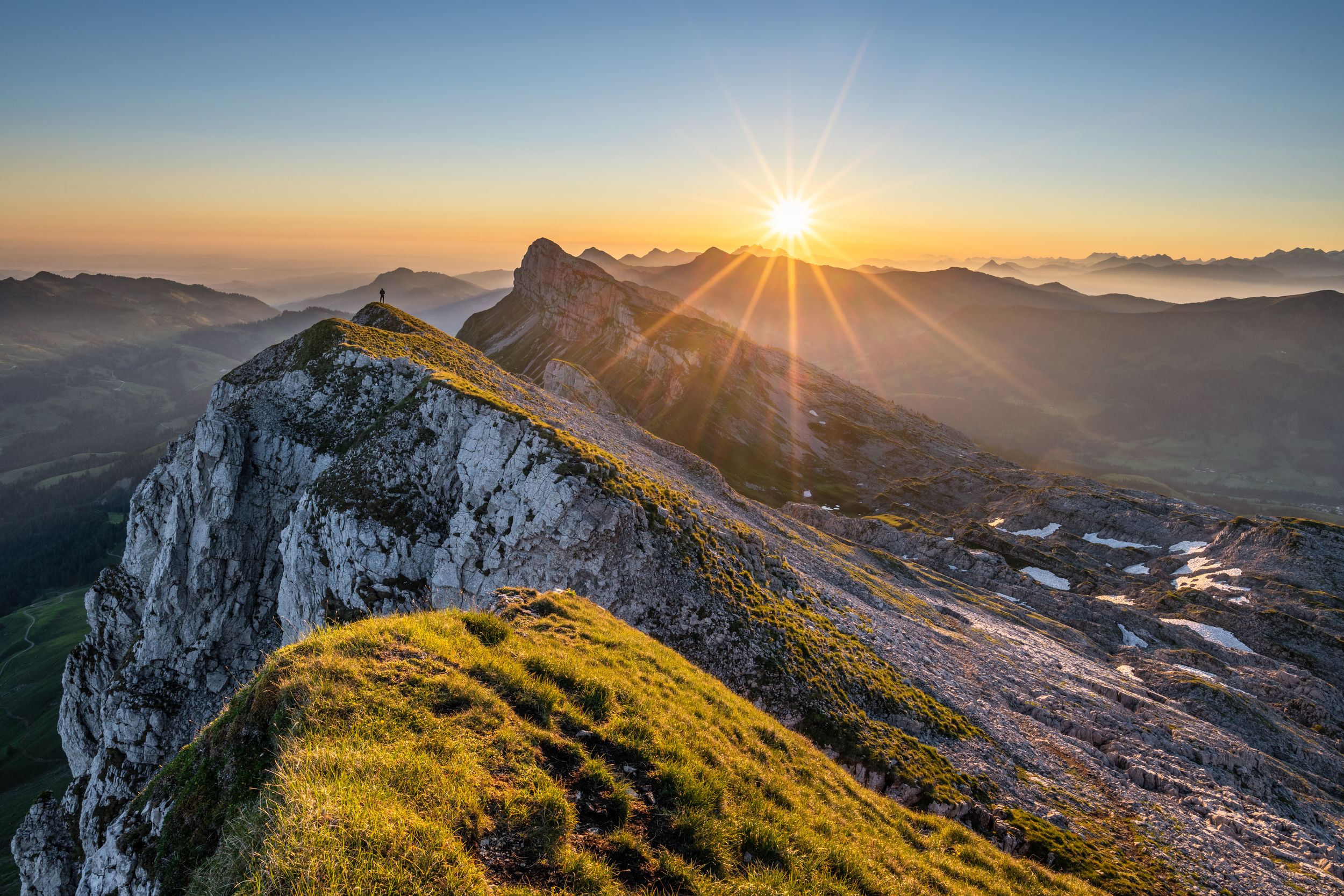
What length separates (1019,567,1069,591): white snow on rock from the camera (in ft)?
275

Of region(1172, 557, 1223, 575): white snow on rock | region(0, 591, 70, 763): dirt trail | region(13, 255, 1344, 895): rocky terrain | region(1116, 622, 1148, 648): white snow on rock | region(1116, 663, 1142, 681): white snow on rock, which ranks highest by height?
region(13, 255, 1344, 895): rocky terrain

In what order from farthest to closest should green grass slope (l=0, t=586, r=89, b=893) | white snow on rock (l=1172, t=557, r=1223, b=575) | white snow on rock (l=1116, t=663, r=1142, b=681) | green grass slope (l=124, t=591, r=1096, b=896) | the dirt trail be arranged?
the dirt trail → green grass slope (l=0, t=586, r=89, b=893) → white snow on rock (l=1172, t=557, r=1223, b=575) → white snow on rock (l=1116, t=663, r=1142, b=681) → green grass slope (l=124, t=591, r=1096, b=896)

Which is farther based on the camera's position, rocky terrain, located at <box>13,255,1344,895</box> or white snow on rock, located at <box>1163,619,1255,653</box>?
white snow on rock, located at <box>1163,619,1255,653</box>

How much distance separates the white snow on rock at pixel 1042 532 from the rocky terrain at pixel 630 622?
4392 centimetres

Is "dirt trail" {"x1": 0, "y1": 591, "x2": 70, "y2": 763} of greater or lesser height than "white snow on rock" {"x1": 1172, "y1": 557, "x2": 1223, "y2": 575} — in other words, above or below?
below

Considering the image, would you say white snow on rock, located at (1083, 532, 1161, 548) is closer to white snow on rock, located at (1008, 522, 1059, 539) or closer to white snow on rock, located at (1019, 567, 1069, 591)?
white snow on rock, located at (1008, 522, 1059, 539)

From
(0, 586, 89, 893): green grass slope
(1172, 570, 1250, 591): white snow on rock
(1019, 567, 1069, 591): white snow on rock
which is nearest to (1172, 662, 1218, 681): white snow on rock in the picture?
(1019, 567, 1069, 591): white snow on rock

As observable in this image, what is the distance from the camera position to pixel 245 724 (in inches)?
404

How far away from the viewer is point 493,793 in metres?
9.62

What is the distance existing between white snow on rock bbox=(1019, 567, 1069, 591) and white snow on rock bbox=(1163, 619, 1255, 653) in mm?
12912

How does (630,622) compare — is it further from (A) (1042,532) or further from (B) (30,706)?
(B) (30,706)

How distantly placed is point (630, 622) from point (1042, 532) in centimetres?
11510

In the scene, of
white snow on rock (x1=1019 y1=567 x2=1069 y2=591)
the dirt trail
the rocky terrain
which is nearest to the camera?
the rocky terrain

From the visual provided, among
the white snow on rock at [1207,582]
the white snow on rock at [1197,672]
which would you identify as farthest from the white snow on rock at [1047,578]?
the white snow on rock at [1197,672]
